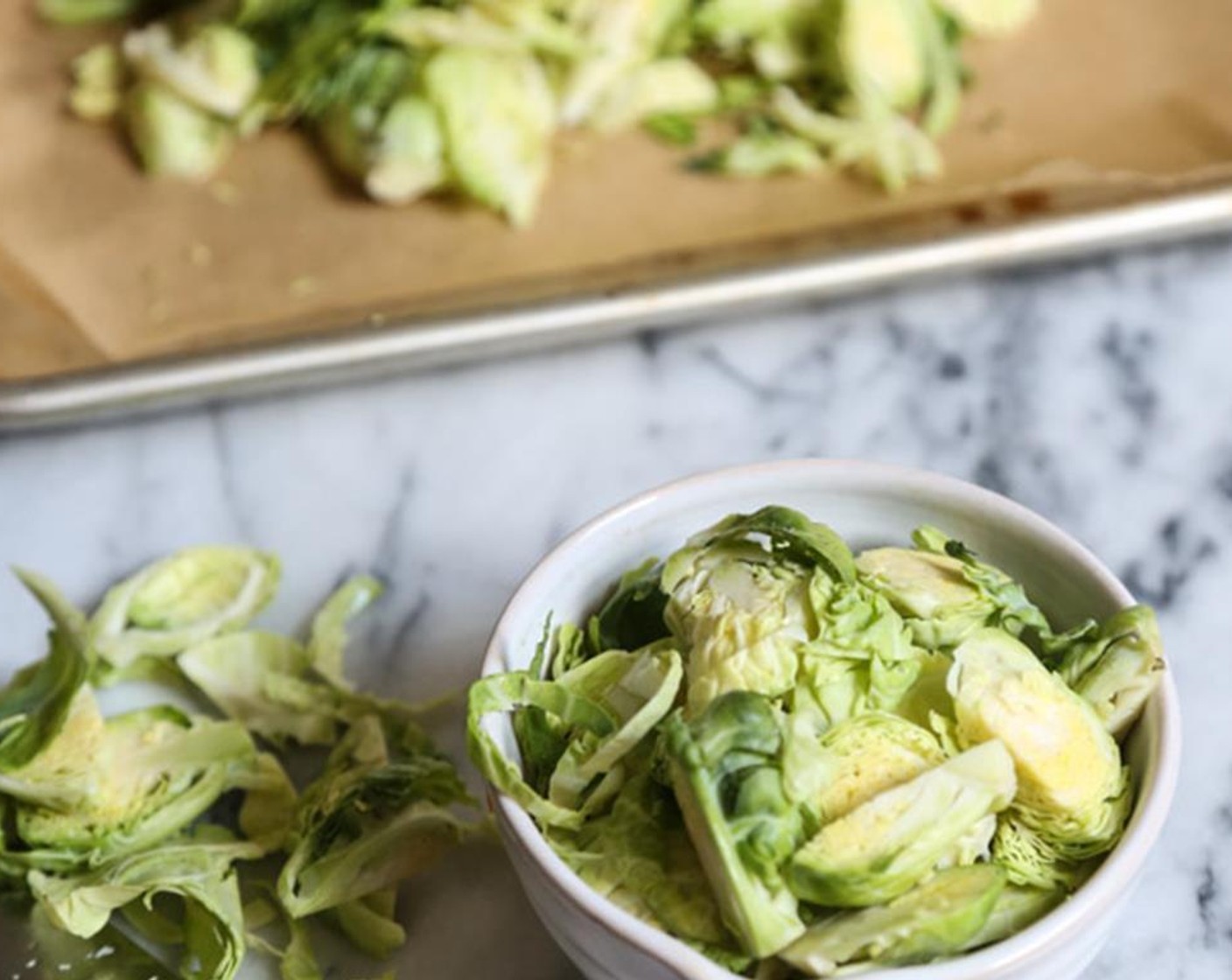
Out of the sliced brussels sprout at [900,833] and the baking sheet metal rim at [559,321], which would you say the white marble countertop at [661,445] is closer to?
the baking sheet metal rim at [559,321]

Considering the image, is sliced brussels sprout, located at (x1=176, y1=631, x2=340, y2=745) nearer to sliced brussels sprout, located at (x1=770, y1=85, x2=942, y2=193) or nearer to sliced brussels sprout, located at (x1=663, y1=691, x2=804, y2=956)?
sliced brussels sprout, located at (x1=663, y1=691, x2=804, y2=956)

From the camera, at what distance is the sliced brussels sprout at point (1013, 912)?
0.68m

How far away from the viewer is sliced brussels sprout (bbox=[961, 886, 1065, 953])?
0.68 meters

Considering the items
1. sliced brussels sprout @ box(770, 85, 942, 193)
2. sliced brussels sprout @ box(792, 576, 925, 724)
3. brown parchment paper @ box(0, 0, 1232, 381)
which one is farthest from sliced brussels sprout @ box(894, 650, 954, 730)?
sliced brussels sprout @ box(770, 85, 942, 193)

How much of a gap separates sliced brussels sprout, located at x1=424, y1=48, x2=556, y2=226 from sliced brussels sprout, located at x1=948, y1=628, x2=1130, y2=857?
0.71 metres

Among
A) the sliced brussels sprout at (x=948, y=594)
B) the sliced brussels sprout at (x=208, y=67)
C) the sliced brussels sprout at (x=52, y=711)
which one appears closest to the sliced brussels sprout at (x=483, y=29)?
the sliced brussels sprout at (x=208, y=67)

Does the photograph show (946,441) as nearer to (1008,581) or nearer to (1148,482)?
(1148,482)

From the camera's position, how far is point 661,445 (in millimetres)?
1150

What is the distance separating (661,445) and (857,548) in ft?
1.06

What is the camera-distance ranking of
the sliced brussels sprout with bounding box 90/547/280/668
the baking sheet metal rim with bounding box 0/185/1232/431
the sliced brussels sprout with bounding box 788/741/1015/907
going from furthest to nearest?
the baking sheet metal rim with bounding box 0/185/1232/431, the sliced brussels sprout with bounding box 90/547/280/668, the sliced brussels sprout with bounding box 788/741/1015/907

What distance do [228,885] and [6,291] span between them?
60 cm

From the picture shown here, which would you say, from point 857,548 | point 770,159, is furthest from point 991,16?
point 857,548

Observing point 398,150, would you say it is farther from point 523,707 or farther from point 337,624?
point 523,707

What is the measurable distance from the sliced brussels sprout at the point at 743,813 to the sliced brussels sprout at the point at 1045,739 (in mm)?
83
